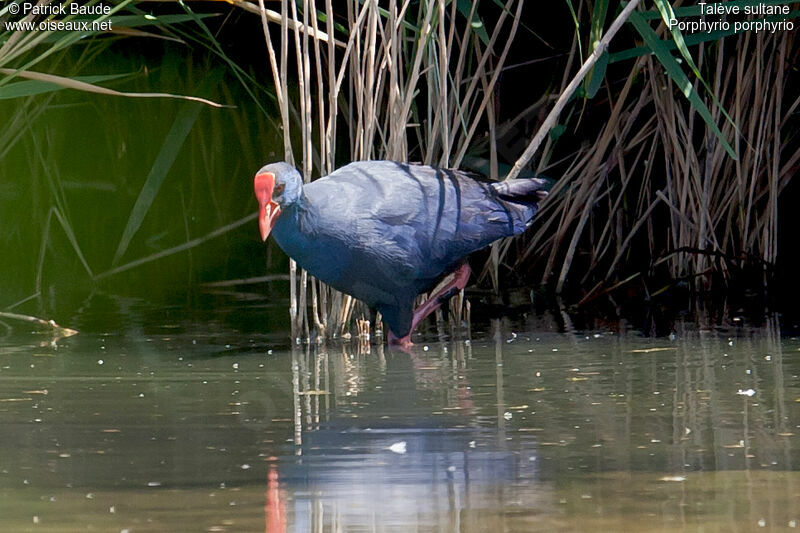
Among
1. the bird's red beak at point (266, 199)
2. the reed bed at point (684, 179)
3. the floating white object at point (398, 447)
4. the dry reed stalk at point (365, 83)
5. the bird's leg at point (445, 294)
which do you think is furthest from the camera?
the reed bed at point (684, 179)

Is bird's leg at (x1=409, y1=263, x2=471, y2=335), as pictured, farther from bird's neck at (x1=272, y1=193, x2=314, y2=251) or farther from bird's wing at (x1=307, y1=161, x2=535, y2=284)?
bird's neck at (x1=272, y1=193, x2=314, y2=251)

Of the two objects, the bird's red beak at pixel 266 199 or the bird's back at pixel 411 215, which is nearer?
the bird's red beak at pixel 266 199

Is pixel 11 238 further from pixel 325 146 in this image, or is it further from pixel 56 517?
pixel 56 517

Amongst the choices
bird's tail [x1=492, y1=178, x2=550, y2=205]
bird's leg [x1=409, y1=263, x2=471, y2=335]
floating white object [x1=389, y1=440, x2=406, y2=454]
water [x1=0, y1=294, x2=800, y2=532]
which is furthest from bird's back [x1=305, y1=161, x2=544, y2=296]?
floating white object [x1=389, y1=440, x2=406, y2=454]

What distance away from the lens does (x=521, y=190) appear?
4523 mm

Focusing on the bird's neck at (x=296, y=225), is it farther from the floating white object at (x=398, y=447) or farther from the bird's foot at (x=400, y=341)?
the floating white object at (x=398, y=447)

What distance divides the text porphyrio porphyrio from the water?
232mm

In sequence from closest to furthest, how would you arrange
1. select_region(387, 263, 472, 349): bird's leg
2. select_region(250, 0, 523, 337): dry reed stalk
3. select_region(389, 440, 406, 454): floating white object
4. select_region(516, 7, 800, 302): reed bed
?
select_region(389, 440, 406, 454): floating white object
select_region(250, 0, 523, 337): dry reed stalk
select_region(387, 263, 472, 349): bird's leg
select_region(516, 7, 800, 302): reed bed

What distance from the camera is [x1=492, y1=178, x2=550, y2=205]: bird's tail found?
4.51 metres

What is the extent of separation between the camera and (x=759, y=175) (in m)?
5.28

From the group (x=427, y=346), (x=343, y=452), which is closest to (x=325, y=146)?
(x=427, y=346)

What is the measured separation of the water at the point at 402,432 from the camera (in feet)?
7.72

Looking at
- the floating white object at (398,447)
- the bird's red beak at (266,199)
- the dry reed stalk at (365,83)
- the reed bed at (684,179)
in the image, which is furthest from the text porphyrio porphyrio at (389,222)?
the floating white object at (398,447)

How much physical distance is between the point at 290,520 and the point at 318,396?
1.17m
